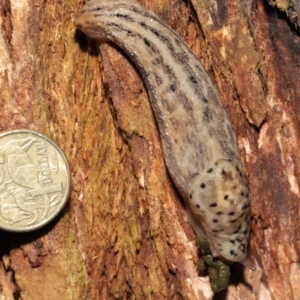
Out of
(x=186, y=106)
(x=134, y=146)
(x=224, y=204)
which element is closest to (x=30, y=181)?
(x=134, y=146)

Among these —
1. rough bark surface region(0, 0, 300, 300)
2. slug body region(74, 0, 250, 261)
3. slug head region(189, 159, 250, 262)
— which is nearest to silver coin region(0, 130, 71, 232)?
rough bark surface region(0, 0, 300, 300)

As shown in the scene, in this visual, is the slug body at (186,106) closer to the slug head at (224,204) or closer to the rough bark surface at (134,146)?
the slug head at (224,204)

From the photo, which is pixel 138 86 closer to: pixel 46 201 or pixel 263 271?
pixel 46 201

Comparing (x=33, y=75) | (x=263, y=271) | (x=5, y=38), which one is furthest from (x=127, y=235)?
(x=5, y=38)

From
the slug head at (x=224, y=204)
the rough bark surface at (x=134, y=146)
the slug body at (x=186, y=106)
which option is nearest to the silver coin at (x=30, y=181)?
the rough bark surface at (x=134, y=146)

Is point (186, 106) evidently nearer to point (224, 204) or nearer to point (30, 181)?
point (224, 204)

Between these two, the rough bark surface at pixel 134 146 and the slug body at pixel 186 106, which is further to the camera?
the rough bark surface at pixel 134 146
